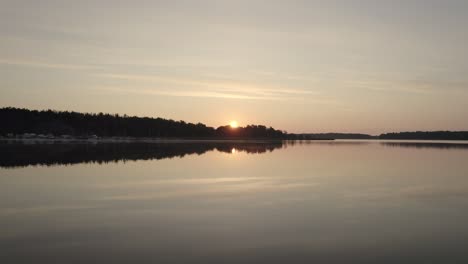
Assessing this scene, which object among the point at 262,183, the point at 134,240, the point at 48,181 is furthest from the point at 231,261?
the point at 48,181

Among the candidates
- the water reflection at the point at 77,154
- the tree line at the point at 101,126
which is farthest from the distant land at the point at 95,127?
the water reflection at the point at 77,154

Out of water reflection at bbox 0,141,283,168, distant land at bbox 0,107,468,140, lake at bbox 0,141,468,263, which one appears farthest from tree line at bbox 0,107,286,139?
lake at bbox 0,141,468,263

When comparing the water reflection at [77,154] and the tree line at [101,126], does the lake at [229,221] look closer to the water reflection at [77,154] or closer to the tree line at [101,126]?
the water reflection at [77,154]

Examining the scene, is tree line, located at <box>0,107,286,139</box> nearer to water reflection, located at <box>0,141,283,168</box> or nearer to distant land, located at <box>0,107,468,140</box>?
distant land, located at <box>0,107,468,140</box>

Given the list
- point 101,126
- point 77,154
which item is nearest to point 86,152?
point 77,154

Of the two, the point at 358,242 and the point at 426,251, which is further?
the point at 358,242

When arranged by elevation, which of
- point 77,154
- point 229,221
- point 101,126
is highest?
point 101,126

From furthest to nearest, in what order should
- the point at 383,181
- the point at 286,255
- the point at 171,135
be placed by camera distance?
1. the point at 171,135
2. the point at 383,181
3. the point at 286,255

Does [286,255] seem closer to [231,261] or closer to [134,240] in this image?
[231,261]

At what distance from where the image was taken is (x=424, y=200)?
13125 mm

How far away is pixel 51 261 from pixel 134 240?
5.44 ft

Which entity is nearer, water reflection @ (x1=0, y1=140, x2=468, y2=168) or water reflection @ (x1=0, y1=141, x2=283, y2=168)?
water reflection @ (x1=0, y1=141, x2=283, y2=168)

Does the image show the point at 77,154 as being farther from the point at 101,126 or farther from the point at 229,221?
the point at 101,126

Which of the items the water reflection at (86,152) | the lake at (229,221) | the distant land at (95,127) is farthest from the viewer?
the distant land at (95,127)
